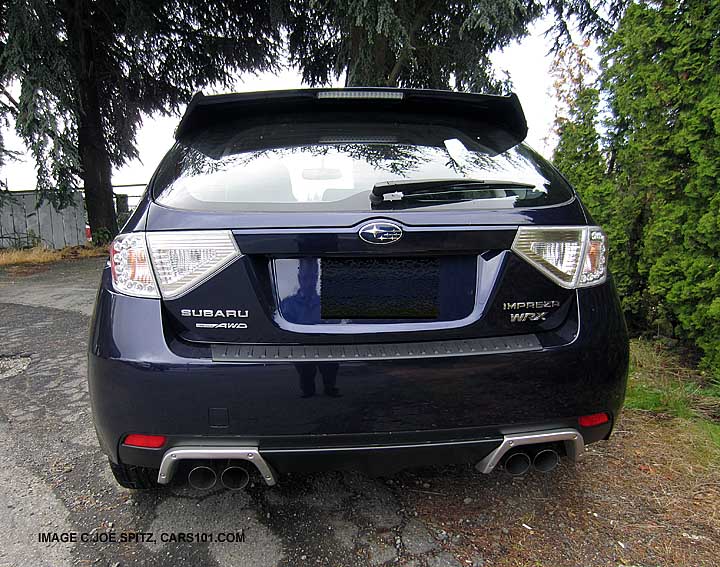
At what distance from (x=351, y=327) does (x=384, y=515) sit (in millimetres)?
927

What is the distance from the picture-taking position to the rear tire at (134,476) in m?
1.81

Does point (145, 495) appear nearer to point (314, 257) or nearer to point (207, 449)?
point (207, 449)

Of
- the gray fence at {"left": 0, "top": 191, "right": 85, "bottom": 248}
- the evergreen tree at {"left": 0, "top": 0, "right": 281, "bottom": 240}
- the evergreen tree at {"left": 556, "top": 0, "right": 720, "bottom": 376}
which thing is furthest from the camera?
the gray fence at {"left": 0, "top": 191, "right": 85, "bottom": 248}

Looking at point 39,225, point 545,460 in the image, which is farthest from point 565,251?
point 39,225

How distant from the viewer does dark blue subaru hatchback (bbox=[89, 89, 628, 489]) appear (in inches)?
55.5

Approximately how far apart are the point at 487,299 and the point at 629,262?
273 cm

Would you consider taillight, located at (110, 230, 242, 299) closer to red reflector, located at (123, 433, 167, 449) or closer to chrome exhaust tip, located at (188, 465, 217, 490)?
red reflector, located at (123, 433, 167, 449)

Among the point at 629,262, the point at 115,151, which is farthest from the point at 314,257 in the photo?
the point at 115,151

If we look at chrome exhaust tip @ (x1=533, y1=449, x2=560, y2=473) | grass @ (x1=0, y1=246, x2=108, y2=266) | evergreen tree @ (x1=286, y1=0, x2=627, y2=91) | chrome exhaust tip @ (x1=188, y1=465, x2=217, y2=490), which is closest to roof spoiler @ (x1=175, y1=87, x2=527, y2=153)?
chrome exhaust tip @ (x1=533, y1=449, x2=560, y2=473)

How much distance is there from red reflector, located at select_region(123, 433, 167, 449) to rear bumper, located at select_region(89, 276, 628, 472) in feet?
0.07

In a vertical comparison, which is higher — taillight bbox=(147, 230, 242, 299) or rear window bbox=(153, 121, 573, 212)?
rear window bbox=(153, 121, 573, 212)

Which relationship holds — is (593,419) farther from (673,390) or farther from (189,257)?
(673,390)

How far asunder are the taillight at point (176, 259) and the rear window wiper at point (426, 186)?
47cm

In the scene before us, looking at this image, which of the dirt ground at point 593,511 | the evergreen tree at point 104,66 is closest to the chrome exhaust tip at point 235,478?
the dirt ground at point 593,511
